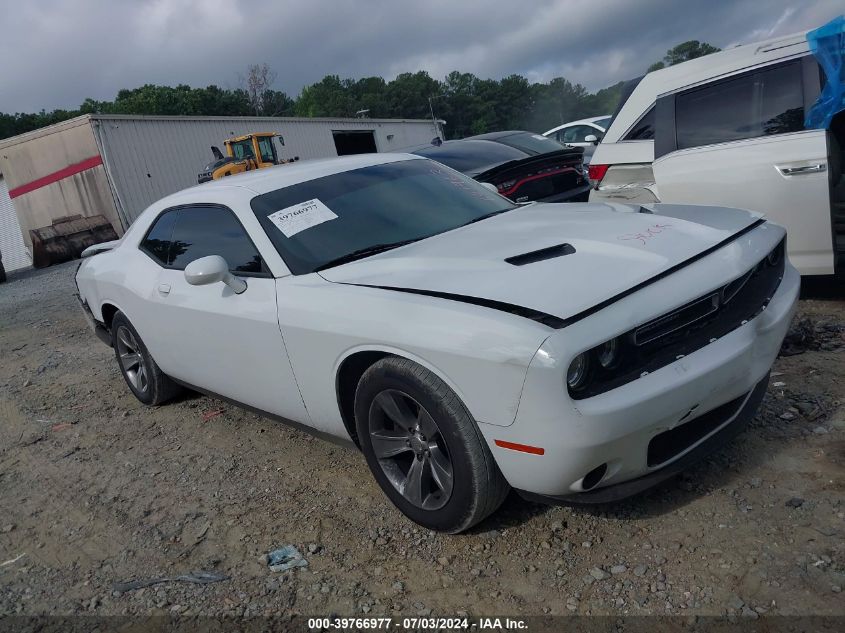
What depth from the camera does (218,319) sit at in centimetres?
323

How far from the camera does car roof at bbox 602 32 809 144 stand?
4.37 meters

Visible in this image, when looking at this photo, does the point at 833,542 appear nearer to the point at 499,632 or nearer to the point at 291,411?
the point at 499,632

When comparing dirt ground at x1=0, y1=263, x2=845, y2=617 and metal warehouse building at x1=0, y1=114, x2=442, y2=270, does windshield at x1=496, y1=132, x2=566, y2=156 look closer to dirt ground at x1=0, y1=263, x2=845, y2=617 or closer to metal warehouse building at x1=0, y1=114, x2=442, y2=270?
dirt ground at x1=0, y1=263, x2=845, y2=617

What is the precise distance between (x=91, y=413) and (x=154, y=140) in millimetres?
19896

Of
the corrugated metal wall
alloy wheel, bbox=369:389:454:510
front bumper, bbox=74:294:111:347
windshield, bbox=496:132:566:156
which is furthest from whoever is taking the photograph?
the corrugated metal wall

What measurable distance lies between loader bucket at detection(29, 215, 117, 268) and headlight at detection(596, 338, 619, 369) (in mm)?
20034

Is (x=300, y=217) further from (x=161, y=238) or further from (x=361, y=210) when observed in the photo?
Result: (x=161, y=238)

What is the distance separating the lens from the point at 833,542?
2160mm

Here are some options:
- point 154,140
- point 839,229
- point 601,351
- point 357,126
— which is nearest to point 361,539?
point 601,351

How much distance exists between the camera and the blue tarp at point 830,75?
4.02 metres

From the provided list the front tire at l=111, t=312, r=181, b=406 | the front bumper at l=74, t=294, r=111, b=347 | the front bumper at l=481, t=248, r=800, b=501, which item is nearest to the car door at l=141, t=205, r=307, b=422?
the front tire at l=111, t=312, r=181, b=406

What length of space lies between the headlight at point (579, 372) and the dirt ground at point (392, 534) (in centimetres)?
71

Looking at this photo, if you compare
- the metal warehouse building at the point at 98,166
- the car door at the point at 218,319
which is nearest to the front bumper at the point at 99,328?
Result: the car door at the point at 218,319

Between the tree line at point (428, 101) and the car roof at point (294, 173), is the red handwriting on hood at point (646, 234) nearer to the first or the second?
the car roof at point (294, 173)
